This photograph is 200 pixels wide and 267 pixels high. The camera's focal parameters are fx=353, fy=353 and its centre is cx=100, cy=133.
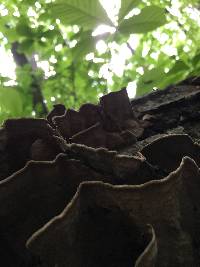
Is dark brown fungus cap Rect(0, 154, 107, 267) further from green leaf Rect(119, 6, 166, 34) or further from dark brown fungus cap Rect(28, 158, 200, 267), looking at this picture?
green leaf Rect(119, 6, 166, 34)

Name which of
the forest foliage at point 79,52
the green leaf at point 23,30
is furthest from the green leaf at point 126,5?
the green leaf at point 23,30

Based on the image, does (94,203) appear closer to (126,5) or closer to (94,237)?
(94,237)

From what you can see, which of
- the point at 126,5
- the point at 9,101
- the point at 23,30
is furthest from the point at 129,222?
the point at 23,30

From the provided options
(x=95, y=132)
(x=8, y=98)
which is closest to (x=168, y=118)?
(x=95, y=132)

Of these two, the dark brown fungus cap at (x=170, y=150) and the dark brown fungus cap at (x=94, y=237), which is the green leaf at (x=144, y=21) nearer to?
the dark brown fungus cap at (x=170, y=150)

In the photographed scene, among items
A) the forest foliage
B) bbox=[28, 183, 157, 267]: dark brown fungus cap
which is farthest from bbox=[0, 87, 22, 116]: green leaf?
bbox=[28, 183, 157, 267]: dark brown fungus cap

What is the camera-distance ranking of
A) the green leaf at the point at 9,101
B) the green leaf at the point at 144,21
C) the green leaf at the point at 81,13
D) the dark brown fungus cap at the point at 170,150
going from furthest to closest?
1. the green leaf at the point at 9,101
2. the green leaf at the point at 144,21
3. the green leaf at the point at 81,13
4. the dark brown fungus cap at the point at 170,150
